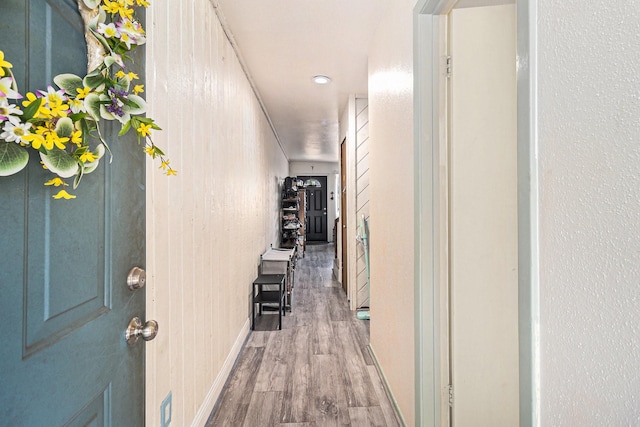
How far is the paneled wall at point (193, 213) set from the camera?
1.14 m

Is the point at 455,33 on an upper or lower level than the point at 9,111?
upper

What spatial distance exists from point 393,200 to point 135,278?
137cm

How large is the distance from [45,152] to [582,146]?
0.96m

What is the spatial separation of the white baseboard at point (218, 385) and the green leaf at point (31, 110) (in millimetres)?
1568

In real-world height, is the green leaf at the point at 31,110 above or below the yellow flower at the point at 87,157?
above

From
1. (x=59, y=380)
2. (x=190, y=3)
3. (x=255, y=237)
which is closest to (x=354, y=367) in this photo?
(x=255, y=237)

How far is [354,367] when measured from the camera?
7.36ft

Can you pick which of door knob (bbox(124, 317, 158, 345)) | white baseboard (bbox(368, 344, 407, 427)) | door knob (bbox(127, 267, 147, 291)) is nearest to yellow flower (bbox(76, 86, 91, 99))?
door knob (bbox(127, 267, 147, 291))

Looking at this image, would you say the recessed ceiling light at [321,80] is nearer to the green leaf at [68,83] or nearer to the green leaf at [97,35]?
the green leaf at [97,35]

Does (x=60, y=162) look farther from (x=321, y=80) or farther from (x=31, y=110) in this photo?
(x=321, y=80)

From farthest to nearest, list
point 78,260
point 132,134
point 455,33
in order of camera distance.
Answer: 1. point 455,33
2. point 132,134
3. point 78,260

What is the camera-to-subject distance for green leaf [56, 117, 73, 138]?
20.7 inches

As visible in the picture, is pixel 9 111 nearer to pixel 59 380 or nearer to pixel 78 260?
pixel 78 260

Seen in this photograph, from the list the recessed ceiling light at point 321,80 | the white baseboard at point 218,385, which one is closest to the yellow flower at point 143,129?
the white baseboard at point 218,385
